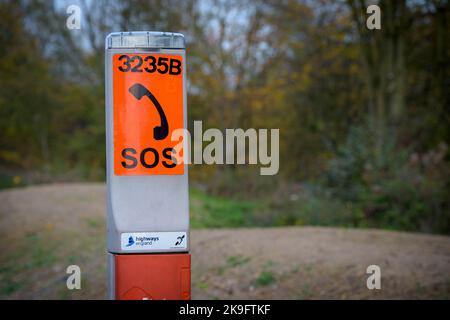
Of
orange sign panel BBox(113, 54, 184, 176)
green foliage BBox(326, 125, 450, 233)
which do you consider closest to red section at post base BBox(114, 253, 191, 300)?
orange sign panel BBox(113, 54, 184, 176)

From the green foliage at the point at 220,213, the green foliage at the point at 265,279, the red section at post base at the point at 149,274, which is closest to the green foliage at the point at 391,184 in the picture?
the green foliage at the point at 220,213

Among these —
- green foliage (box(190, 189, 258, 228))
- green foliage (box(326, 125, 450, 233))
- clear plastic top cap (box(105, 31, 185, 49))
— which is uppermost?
clear plastic top cap (box(105, 31, 185, 49))

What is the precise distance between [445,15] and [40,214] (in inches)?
450

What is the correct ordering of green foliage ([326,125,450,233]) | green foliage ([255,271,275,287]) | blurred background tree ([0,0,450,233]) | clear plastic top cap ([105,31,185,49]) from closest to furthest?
clear plastic top cap ([105,31,185,49]) < green foliage ([255,271,275,287]) < green foliage ([326,125,450,233]) < blurred background tree ([0,0,450,233])

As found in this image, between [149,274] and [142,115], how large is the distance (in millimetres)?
1096

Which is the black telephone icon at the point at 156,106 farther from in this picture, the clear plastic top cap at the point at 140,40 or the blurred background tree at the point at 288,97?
the blurred background tree at the point at 288,97

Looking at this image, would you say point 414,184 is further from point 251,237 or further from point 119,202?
point 119,202

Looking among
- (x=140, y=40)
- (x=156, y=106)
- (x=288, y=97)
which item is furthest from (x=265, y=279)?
(x=288, y=97)

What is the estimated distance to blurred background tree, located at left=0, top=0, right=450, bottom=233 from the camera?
1273 centimetres

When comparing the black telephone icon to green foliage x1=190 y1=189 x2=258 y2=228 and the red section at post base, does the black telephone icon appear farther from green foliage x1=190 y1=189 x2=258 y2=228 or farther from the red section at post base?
green foliage x1=190 y1=189 x2=258 y2=228

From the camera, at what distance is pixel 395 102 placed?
16234 mm

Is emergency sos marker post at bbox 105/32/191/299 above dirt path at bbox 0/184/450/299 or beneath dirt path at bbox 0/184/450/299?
above

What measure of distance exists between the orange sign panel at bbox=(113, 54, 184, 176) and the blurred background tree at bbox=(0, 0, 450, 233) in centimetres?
793

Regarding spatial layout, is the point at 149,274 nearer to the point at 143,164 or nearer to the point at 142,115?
the point at 143,164
